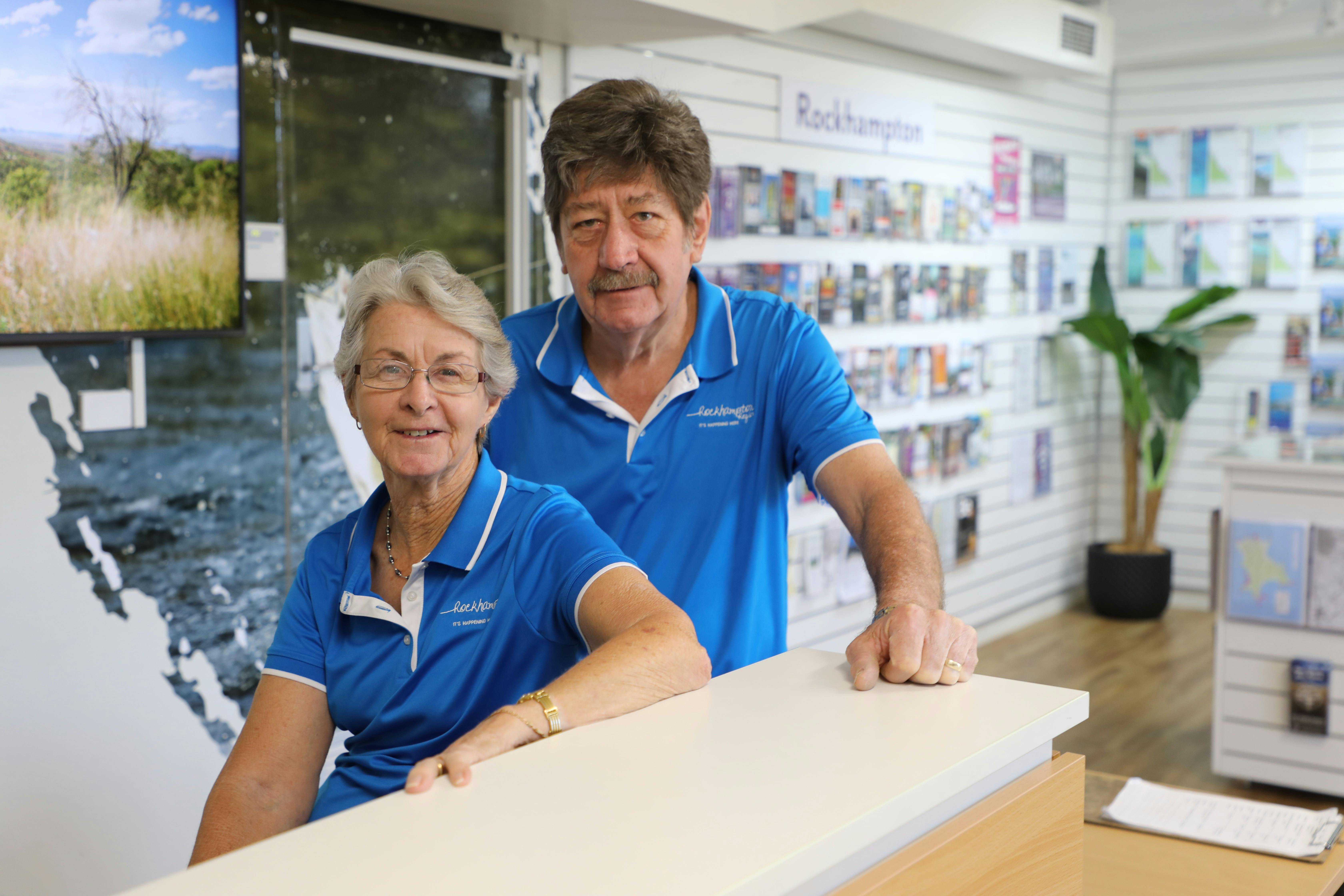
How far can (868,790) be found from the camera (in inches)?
45.8

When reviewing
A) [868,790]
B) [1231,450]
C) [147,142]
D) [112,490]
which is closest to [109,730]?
[112,490]

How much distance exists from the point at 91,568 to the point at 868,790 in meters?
2.46

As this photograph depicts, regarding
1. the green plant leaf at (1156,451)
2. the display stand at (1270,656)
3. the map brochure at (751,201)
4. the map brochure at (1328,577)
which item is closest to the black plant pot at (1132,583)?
the green plant leaf at (1156,451)

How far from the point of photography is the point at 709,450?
215 cm

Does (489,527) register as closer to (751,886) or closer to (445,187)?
(751,886)

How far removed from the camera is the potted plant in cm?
702

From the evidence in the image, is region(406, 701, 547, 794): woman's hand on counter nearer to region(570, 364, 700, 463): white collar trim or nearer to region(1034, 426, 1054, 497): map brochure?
region(570, 364, 700, 463): white collar trim

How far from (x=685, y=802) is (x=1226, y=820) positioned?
1.47m

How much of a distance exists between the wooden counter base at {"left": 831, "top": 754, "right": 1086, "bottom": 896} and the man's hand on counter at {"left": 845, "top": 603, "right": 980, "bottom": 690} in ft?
0.54

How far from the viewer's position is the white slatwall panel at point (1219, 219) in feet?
23.0

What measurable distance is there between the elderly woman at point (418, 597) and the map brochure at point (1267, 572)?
338cm

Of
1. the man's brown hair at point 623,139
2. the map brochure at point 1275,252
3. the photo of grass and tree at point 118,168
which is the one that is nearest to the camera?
the man's brown hair at point 623,139

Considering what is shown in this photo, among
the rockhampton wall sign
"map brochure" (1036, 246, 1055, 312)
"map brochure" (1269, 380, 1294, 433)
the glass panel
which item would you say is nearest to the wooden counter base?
the glass panel

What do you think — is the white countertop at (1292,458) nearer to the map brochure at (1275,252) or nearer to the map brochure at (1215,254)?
the map brochure at (1275,252)
